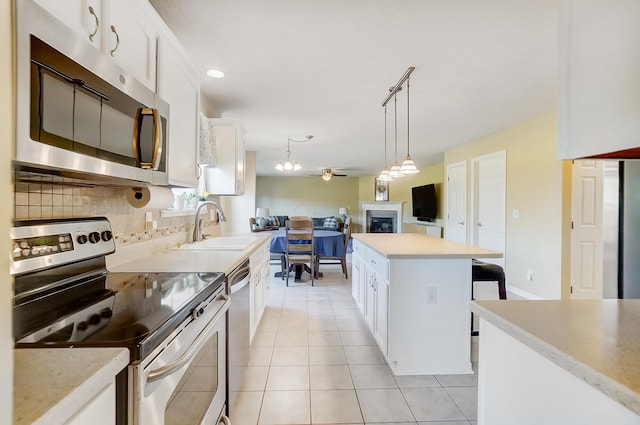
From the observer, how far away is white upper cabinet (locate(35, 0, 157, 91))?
0.96m

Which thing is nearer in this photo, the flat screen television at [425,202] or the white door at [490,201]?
the white door at [490,201]

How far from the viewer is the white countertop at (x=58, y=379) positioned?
484 mm

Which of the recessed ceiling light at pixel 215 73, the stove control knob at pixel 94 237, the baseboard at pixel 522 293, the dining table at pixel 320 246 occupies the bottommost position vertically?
the baseboard at pixel 522 293

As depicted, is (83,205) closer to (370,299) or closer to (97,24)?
(97,24)

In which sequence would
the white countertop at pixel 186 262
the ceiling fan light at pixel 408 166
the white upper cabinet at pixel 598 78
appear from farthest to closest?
the ceiling fan light at pixel 408 166 → the white countertop at pixel 186 262 → the white upper cabinet at pixel 598 78

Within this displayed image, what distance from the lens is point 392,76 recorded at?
8.53ft

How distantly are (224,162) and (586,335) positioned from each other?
295cm

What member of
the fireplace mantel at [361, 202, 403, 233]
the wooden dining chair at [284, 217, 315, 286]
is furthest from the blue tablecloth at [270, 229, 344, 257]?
the fireplace mantel at [361, 202, 403, 233]

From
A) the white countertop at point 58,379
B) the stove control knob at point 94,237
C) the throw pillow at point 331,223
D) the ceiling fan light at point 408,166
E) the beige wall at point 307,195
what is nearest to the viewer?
the white countertop at point 58,379

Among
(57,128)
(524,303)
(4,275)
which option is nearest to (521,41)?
(524,303)

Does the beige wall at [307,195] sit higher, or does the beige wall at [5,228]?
the beige wall at [307,195]

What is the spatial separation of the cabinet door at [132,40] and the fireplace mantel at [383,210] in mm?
8814

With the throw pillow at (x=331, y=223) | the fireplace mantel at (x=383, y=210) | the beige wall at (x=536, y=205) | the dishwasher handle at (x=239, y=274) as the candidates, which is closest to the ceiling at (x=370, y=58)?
the beige wall at (x=536, y=205)

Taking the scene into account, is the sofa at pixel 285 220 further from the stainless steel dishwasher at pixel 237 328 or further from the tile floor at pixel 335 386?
the stainless steel dishwasher at pixel 237 328
